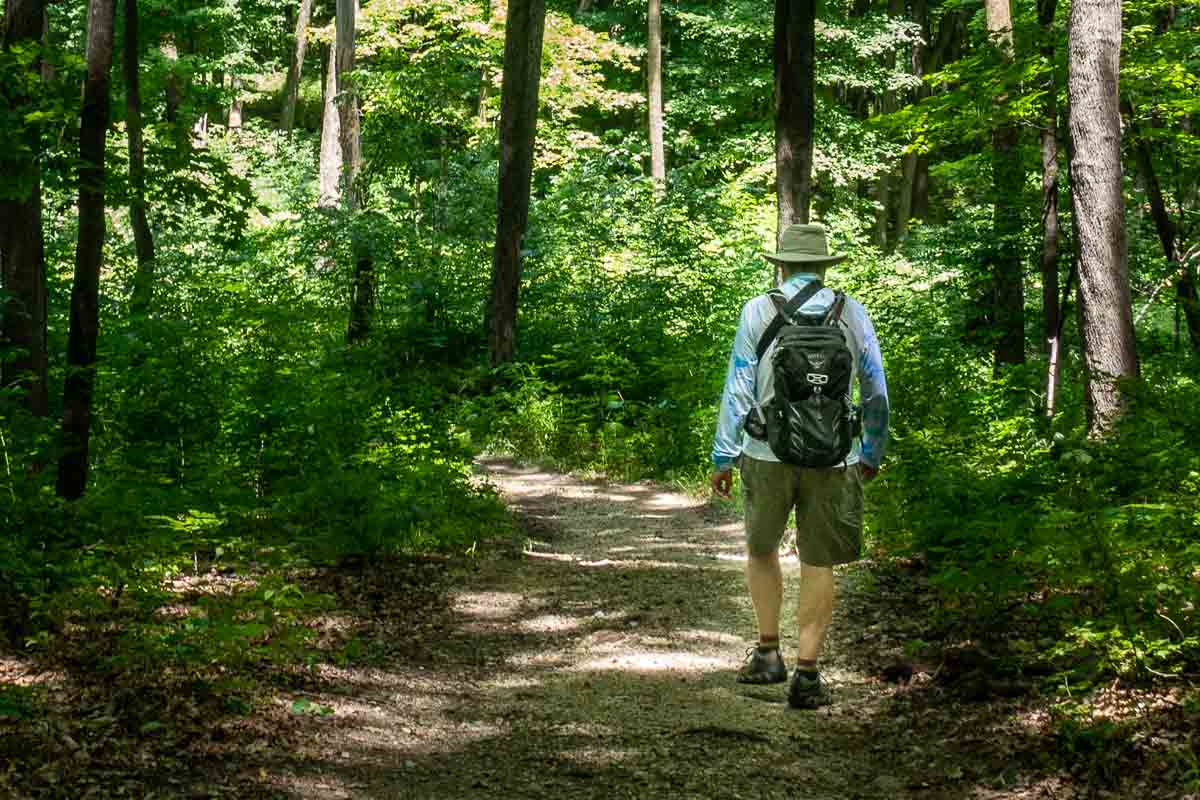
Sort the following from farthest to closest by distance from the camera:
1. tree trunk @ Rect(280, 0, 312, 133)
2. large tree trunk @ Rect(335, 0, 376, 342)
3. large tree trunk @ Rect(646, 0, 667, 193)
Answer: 1. tree trunk @ Rect(280, 0, 312, 133)
2. large tree trunk @ Rect(646, 0, 667, 193)
3. large tree trunk @ Rect(335, 0, 376, 342)

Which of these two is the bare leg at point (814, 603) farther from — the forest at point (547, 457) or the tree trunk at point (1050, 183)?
the tree trunk at point (1050, 183)

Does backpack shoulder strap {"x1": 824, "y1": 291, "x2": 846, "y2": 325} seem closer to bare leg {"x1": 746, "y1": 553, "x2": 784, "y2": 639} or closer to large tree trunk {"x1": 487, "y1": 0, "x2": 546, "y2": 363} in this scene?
bare leg {"x1": 746, "y1": 553, "x2": 784, "y2": 639}

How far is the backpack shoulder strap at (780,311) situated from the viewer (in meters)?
5.26

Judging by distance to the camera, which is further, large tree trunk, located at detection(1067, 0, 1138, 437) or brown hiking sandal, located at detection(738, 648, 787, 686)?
large tree trunk, located at detection(1067, 0, 1138, 437)

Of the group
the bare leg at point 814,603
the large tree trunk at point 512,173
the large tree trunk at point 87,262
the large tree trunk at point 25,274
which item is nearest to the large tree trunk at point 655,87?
the large tree trunk at point 512,173

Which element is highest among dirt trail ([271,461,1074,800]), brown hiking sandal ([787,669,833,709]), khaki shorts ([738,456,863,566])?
khaki shorts ([738,456,863,566])

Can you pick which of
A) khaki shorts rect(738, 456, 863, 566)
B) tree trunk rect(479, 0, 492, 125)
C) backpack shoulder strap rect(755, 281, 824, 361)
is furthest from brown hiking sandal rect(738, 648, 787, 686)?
tree trunk rect(479, 0, 492, 125)

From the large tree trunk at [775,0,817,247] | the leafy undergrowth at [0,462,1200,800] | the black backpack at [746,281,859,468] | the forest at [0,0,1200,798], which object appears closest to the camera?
the leafy undergrowth at [0,462,1200,800]

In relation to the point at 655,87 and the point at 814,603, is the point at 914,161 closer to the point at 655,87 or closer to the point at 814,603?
the point at 655,87

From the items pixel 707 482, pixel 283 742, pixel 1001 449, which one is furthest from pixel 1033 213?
pixel 283 742

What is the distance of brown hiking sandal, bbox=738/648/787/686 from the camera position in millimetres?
5805

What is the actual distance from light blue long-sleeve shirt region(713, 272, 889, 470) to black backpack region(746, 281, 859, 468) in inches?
4.4

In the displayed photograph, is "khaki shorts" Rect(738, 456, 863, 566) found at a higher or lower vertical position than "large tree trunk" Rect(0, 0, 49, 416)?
lower

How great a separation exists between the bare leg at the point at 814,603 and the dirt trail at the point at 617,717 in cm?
38
